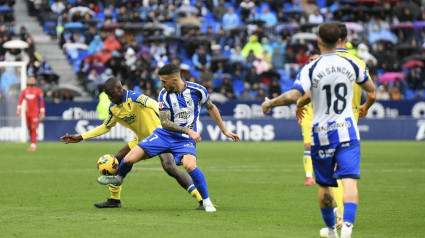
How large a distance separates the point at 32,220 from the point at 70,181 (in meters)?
6.68

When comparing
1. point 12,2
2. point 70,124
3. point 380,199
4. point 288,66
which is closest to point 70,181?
point 380,199

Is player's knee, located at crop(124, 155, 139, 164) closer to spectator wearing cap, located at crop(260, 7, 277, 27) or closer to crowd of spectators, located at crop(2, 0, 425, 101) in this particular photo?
crowd of spectators, located at crop(2, 0, 425, 101)

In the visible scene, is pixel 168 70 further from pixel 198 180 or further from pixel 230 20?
pixel 230 20

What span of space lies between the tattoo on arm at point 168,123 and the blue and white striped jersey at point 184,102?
2.8 inches

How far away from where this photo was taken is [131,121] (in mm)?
13805

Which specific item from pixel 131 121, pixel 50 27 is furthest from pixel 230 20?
pixel 131 121

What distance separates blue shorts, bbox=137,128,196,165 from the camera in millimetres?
12961

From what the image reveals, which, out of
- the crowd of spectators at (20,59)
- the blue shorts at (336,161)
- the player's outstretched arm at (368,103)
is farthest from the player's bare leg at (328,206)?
the crowd of spectators at (20,59)

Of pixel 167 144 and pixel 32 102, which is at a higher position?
pixel 167 144

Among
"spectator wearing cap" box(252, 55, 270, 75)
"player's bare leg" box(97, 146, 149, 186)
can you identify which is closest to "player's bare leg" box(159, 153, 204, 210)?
"player's bare leg" box(97, 146, 149, 186)

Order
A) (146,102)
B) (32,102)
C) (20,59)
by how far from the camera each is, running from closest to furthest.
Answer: (146,102)
(32,102)
(20,59)

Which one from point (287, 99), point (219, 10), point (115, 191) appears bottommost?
point (115, 191)

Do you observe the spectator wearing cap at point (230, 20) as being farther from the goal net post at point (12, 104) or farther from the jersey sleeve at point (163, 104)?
the jersey sleeve at point (163, 104)

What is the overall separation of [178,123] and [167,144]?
0.33m
